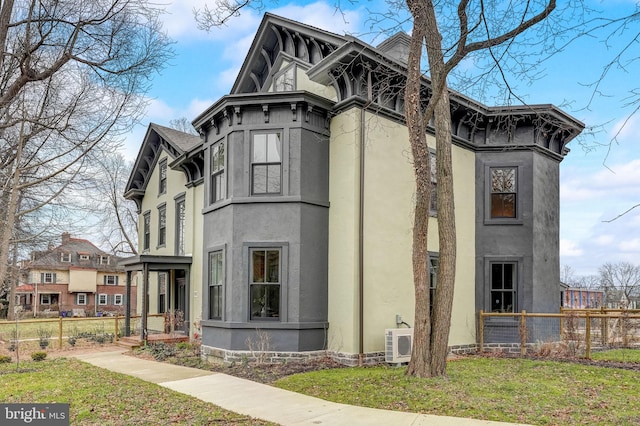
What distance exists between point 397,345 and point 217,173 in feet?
21.1

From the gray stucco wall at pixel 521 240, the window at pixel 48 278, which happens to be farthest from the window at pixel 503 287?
the window at pixel 48 278

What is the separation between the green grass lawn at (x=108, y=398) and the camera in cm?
675

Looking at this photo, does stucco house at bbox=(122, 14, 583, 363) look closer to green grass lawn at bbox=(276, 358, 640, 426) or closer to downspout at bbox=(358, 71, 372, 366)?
downspout at bbox=(358, 71, 372, 366)

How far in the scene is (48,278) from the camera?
158 ft

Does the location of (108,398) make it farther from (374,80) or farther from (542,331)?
(542,331)

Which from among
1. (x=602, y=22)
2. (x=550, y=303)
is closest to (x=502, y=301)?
(x=550, y=303)

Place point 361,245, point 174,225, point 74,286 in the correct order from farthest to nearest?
point 74,286 → point 174,225 → point 361,245

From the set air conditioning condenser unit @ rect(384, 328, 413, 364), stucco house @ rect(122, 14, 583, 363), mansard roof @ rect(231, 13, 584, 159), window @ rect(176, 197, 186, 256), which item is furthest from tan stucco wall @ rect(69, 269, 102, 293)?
air conditioning condenser unit @ rect(384, 328, 413, 364)

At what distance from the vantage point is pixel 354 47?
11219 millimetres

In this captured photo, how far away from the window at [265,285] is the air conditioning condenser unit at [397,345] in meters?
2.64

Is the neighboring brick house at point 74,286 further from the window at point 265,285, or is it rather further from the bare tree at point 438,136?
the bare tree at point 438,136

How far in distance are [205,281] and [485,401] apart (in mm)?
8221

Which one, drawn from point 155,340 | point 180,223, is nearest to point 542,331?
point 155,340

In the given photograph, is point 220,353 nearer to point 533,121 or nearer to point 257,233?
point 257,233
